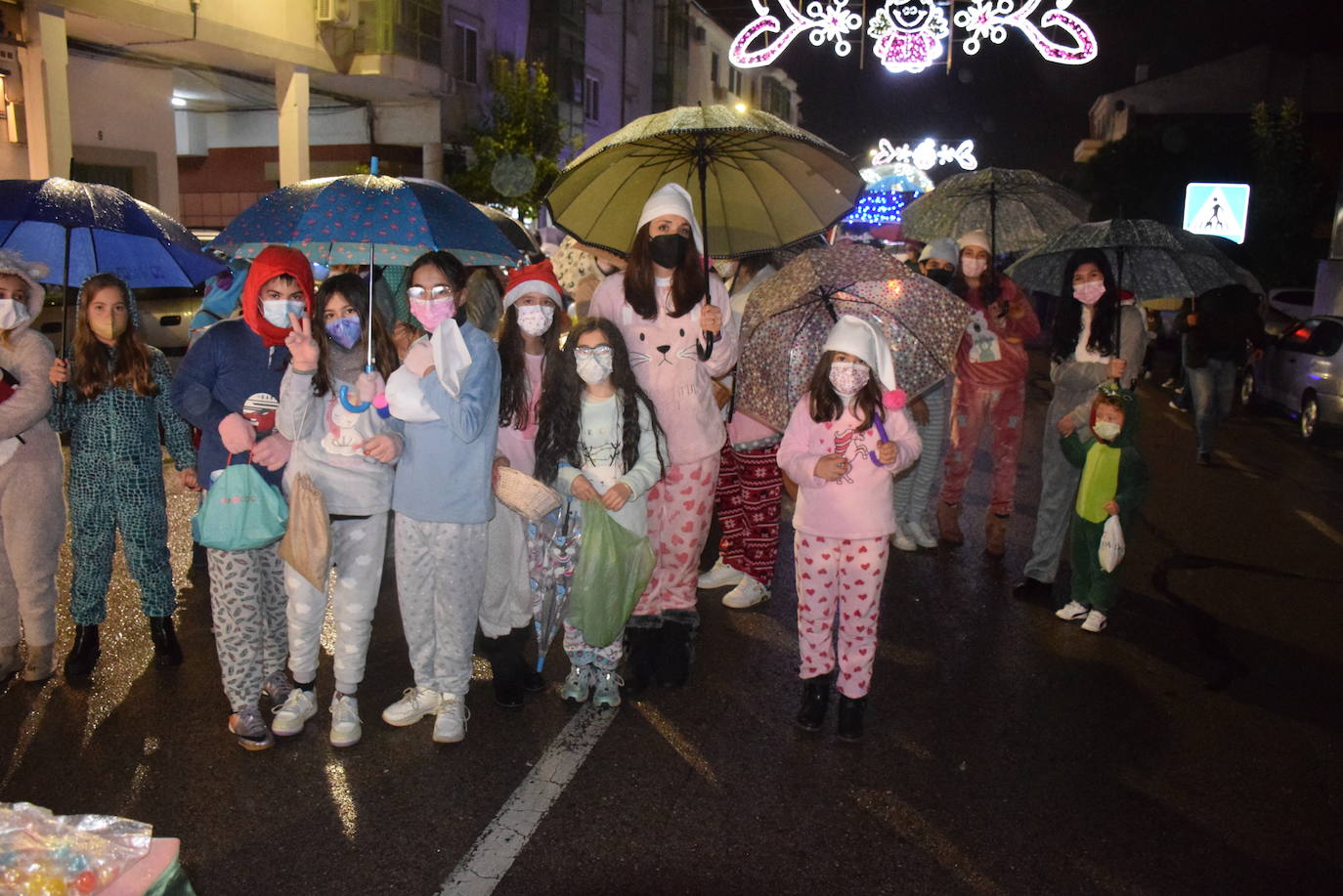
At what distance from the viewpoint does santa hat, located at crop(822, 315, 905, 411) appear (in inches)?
165

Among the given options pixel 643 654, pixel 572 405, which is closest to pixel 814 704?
pixel 643 654

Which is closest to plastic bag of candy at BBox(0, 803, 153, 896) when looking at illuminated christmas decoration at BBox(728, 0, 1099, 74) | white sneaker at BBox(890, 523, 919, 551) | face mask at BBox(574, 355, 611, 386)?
face mask at BBox(574, 355, 611, 386)

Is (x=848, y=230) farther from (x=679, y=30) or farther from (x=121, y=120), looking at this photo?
(x=679, y=30)

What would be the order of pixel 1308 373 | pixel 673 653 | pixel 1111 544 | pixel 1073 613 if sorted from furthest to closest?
pixel 1308 373 → pixel 1073 613 → pixel 1111 544 → pixel 673 653

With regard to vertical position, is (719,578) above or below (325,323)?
below

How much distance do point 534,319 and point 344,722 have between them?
1801 millimetres

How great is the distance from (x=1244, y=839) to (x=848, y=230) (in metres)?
→ 24.8

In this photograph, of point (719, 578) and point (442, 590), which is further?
point (719, 578)

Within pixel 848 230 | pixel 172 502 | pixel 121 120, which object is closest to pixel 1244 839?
pixel 172 502

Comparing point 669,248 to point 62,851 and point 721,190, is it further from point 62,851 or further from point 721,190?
point 62,851

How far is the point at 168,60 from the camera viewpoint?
1777cm

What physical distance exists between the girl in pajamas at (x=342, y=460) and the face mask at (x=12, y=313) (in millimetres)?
1262

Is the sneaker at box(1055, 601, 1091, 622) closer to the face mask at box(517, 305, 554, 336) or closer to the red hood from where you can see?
the face mask at box(517, 305, 554, 336)

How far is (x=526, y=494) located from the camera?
419 centimetres
